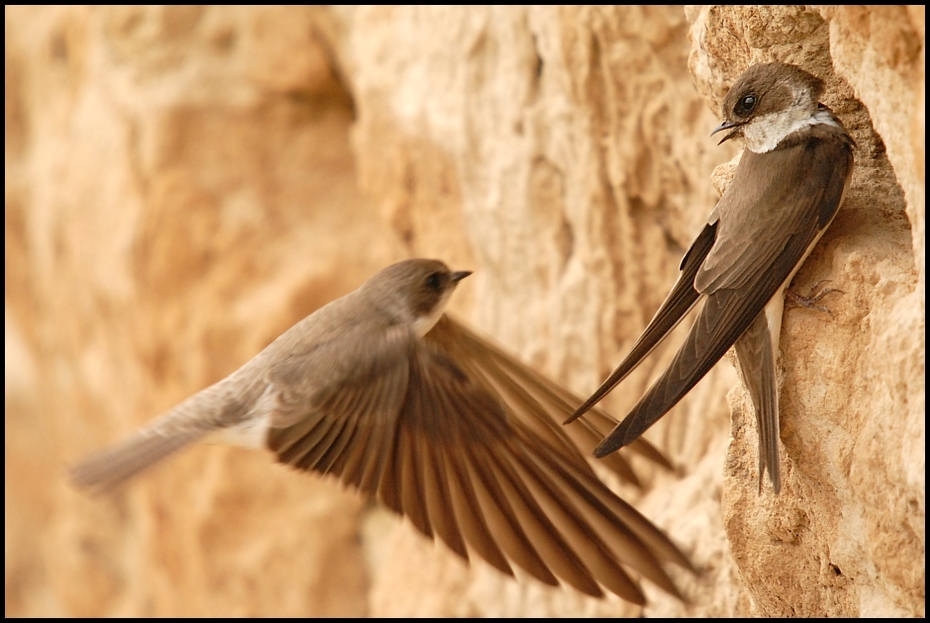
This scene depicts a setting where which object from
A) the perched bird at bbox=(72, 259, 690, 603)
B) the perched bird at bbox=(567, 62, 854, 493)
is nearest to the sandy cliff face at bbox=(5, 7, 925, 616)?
the perched bird at bbox=(567, 62, 854, 493)

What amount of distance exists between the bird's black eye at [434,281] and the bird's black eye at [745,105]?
2.55 feet

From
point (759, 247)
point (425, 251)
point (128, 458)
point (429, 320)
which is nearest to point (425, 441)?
point (429, 320)

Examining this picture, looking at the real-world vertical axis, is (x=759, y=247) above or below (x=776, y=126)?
below

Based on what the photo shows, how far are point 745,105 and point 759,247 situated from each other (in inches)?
8.5

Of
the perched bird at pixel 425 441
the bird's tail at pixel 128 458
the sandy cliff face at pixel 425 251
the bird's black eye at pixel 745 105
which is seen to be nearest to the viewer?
the sandy cliff face at pixel 425 251

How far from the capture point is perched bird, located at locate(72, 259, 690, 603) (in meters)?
1.95

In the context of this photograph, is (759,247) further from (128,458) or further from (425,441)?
(128,458)

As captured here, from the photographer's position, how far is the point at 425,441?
2.11m

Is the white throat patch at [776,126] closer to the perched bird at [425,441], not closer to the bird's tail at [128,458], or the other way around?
the perched bird at [425,441]

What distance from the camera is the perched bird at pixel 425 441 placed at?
195 cm

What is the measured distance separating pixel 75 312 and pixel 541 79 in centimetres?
285

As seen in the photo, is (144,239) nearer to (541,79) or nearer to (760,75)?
(541,79)

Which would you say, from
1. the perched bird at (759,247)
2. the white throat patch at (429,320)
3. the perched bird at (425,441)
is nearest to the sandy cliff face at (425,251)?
the perched bird at (759,247)

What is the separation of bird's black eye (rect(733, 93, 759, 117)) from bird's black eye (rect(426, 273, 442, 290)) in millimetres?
777
